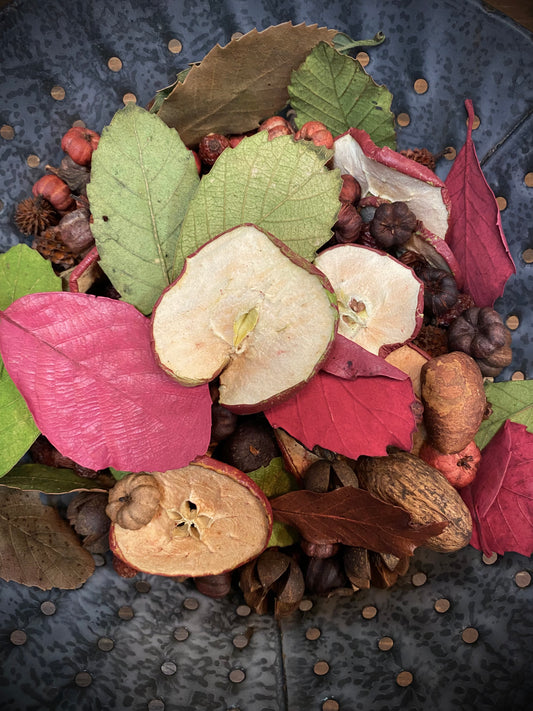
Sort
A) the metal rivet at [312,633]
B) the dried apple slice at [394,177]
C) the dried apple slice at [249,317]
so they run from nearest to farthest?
the dried apple slice at [249,317], the dried apple slice at [394,177], the metal rivet at [312,633]

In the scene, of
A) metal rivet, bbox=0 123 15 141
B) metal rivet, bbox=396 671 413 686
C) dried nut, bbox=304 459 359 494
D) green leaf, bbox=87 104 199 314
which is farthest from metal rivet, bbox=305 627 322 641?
metal rivet, bbox=0 123 15 141

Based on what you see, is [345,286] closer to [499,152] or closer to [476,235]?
[476,235]

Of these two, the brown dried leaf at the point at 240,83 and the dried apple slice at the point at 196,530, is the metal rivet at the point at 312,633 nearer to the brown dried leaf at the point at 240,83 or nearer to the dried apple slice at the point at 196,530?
the dried apple slice at the point at 196,530

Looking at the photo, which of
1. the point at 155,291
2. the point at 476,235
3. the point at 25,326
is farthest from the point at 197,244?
the point at 476,235

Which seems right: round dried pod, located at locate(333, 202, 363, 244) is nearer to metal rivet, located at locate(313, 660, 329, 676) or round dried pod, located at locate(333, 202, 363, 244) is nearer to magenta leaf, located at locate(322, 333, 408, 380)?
magenta leaf, located at locate(322, 333, 408, 380)

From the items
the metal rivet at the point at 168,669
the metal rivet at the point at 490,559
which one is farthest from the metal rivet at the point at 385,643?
the metal rivet at the point at 168,669

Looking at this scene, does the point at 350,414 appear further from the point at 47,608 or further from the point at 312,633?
the point at 47,608

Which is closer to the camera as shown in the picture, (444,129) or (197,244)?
(197,244)
